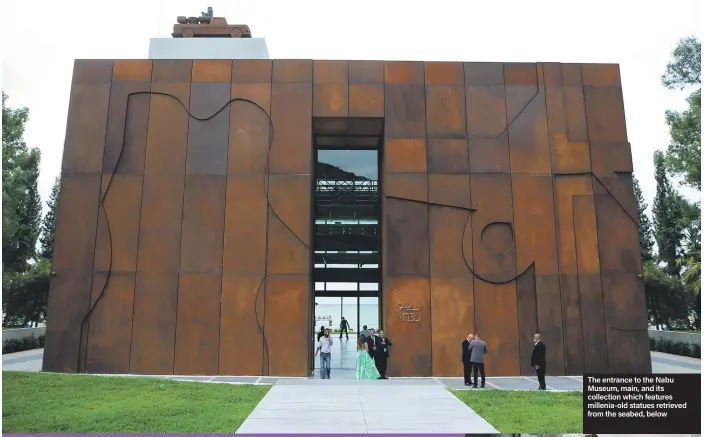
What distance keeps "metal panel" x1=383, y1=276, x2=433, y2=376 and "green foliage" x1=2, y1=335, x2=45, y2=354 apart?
19365 millimetres

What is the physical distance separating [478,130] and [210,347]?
448 inches

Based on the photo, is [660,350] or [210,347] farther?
[660,350]

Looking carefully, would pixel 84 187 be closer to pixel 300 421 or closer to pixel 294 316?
pixel 294 316

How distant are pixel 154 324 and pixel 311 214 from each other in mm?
6134

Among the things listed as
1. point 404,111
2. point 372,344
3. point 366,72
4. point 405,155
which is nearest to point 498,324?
point 372,344

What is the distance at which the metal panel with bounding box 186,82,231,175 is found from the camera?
1744 centimetres

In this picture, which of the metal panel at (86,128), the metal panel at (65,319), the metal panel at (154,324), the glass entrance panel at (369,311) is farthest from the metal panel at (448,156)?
the metal panel at (65,319)

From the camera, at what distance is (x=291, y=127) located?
17672mm

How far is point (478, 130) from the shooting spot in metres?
17.7

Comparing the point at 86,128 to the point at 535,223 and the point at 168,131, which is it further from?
the point at 535,223

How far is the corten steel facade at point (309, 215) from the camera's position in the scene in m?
16.4

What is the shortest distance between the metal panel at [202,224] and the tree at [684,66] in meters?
18.2

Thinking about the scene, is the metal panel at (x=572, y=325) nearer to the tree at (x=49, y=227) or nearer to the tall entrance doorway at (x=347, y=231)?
the tall entrance doorway at (x=347, y=231)

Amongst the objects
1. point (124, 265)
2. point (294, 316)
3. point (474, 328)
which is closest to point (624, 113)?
point (474, 328)
